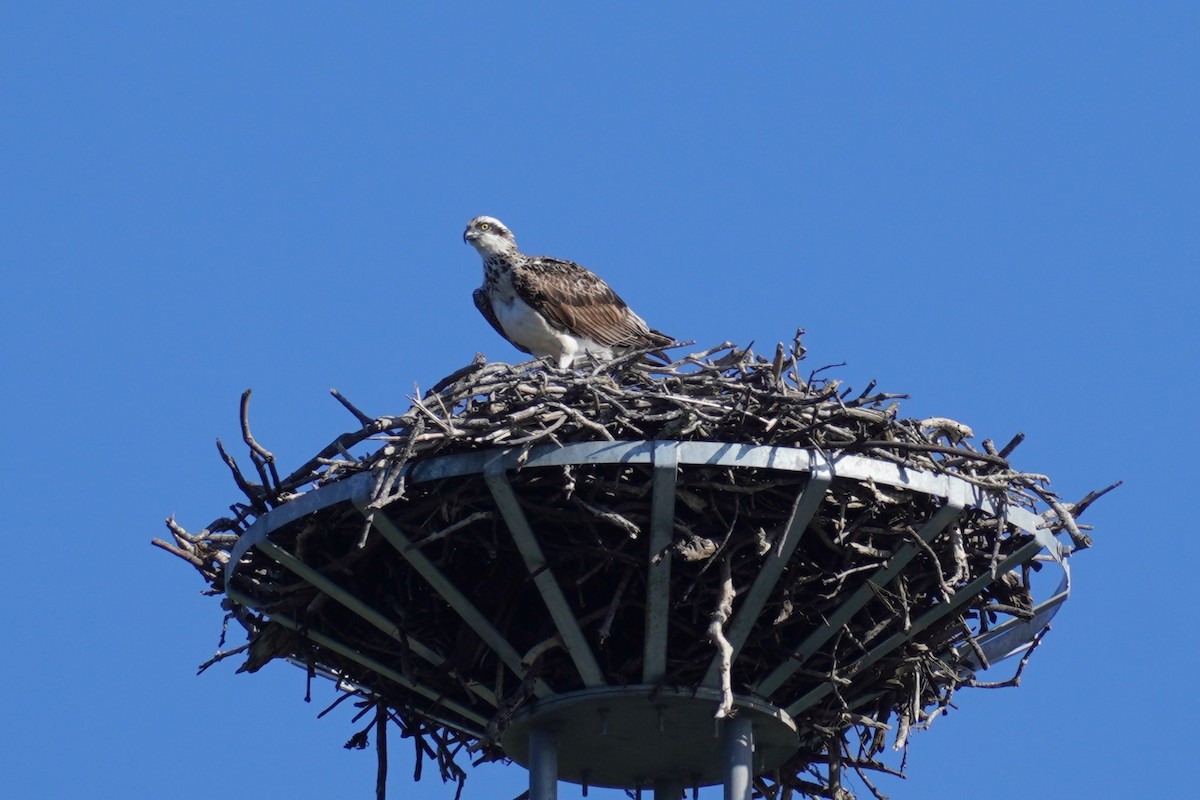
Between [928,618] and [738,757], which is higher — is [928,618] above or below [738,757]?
above

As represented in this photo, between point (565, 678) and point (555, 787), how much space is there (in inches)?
28.2

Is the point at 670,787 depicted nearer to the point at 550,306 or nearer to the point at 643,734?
the point at 643,734

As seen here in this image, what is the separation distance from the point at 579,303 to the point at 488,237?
1.12 metres

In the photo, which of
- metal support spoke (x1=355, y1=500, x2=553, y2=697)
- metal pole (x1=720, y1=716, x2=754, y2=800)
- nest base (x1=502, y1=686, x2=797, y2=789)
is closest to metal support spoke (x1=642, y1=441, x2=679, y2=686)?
nest base (x1=502, y1=686, x2=797, y2=789)

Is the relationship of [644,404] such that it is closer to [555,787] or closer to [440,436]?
[440,436]

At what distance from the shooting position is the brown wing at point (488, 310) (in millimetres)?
17297

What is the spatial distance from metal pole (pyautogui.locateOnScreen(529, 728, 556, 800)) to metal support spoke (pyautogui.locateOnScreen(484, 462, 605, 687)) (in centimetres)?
59

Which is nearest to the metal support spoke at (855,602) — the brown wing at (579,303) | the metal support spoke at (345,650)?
the metal support spoke at (345,650)

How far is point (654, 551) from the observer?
1242 cm

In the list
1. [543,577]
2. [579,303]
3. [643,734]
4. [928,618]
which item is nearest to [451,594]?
[543,577]

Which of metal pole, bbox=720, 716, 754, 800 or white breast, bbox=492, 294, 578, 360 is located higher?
white breast, bbox=492, 294, 578, 360

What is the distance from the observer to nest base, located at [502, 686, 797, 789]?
1330cm

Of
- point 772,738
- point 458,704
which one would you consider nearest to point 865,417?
point 772,738

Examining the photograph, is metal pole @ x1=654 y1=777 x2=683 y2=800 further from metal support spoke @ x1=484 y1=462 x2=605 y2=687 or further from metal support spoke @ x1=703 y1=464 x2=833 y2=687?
metal support spoke @ x1=703 y1=464 x2=833 y2=687
